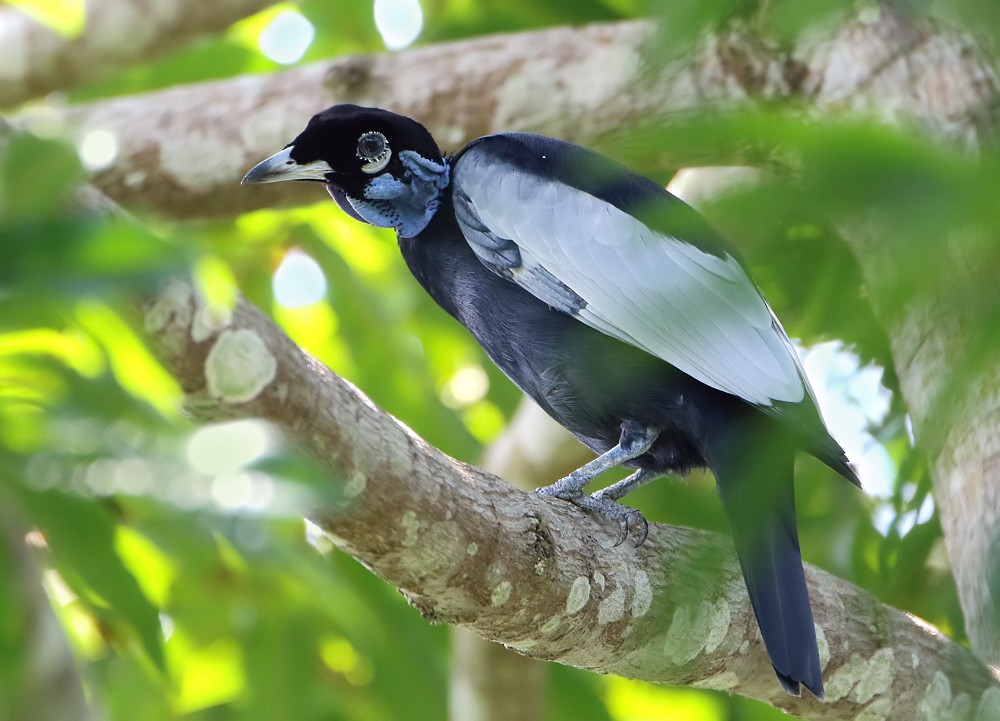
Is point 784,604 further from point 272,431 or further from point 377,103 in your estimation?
point 377,103

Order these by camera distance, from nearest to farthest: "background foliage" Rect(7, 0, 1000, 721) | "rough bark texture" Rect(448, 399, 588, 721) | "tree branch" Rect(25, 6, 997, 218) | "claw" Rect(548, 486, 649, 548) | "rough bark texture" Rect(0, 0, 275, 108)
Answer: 1. "background foliage" Rect(7, 0, 1000, 721)
2. "claw" Rect(548, 486, 649, 548)
3. "rough bark texture" Rect(448, 399, 588, 721)
4. "tree branch" Rect(25, 6, 997, 218)
5. "rough bark texture" Rect(0, 0, 275, 108)

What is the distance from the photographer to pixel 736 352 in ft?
8.18

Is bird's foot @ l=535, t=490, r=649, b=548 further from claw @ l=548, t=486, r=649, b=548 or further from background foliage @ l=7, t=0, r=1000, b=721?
background foliage @ l=7, t=0, r=1000, b=721

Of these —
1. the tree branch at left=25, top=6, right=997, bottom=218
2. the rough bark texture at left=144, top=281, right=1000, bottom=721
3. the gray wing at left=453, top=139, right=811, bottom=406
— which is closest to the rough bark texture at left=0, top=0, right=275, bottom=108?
the tree branch at left=25, top=6, right=997, bottom=218

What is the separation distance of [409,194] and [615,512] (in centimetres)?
108

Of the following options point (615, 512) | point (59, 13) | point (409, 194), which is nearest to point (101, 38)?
point (59, 13)

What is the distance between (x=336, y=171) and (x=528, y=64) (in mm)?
1235

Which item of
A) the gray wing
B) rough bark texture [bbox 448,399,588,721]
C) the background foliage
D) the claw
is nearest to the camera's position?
the background foliage

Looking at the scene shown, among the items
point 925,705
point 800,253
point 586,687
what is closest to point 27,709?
point 800,253

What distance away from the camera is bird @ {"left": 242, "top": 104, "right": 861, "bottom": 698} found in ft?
7.99

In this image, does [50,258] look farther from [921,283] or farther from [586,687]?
[586,687]

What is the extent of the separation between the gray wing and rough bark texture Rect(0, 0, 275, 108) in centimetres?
189

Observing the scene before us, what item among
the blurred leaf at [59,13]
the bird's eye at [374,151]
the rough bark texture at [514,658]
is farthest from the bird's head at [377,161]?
the blurred leaf at [59,13]

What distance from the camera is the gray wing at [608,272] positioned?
248 centimetres
